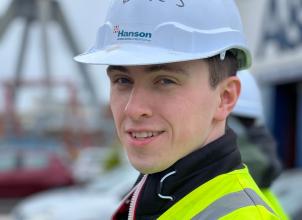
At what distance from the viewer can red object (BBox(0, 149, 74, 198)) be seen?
15.7 metres

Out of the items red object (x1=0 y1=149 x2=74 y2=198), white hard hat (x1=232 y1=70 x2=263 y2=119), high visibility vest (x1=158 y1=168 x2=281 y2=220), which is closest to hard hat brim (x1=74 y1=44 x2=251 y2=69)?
high visibility vest (x1=158 y1=168 x2=281 y2=220)

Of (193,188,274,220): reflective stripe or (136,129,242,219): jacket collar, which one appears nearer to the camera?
(193,188,274,220): reflective stripe

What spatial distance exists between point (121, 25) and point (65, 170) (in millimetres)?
14679

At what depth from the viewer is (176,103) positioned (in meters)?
1.58

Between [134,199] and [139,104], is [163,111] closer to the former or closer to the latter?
[139,104]

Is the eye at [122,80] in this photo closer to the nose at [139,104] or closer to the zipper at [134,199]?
the nose at [139,104]

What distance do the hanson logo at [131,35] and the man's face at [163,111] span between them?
63 mm

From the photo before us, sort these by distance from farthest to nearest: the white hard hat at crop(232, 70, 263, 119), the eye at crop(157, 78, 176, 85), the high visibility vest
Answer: the white hard hat at crop(232, 70, 263, 119), the eye at crop(157, 78, 176, 85), the high visibility vest

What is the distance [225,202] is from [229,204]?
15mm

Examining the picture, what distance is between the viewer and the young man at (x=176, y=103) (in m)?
1.58

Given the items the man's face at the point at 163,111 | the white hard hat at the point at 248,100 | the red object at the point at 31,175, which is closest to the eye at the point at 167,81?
the man's face at the point at 163,111

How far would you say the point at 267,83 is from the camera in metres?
14.2

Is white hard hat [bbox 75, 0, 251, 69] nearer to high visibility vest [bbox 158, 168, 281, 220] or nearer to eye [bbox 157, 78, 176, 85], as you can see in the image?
eye [bbox 157, 78, 176, 85]

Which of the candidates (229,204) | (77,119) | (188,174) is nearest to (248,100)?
(188,174)
